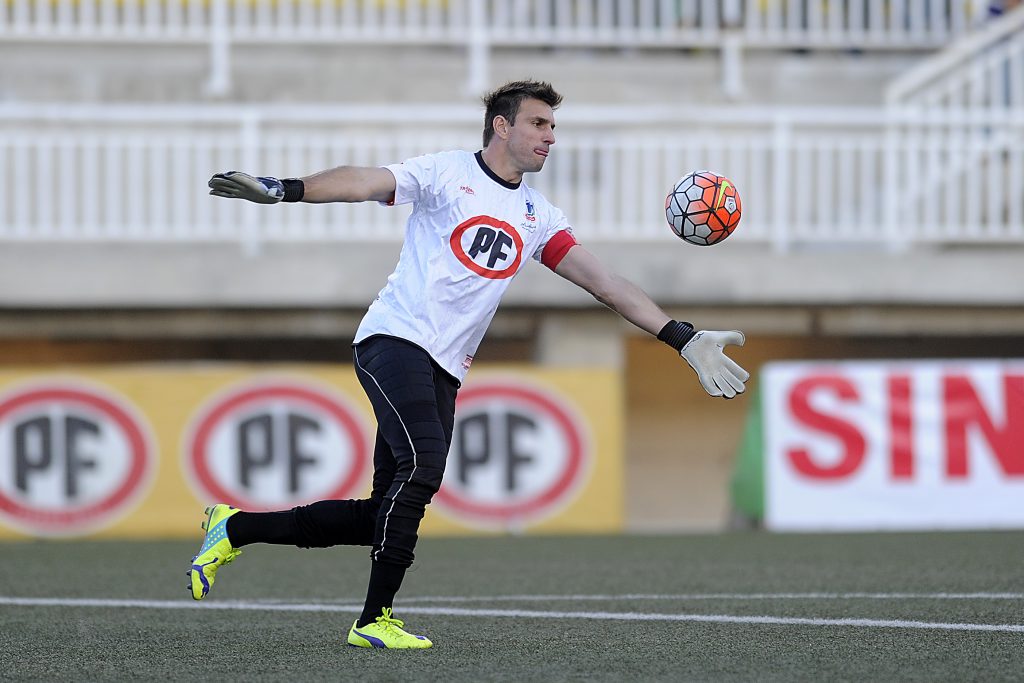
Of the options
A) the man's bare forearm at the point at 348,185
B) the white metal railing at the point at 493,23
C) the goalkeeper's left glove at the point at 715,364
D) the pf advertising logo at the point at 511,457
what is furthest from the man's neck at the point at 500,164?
the white metal railing at the point at 493,23

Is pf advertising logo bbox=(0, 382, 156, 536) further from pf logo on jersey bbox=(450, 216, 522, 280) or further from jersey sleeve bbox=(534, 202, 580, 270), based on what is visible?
pf logo on jersey bbox=(450, 216, 522, 280)

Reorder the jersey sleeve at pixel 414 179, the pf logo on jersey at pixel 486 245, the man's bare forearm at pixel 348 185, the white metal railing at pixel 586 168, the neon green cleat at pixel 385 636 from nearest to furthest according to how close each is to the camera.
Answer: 1. the man's bare forearm at pixel 348 185
2. the neon green cleat at pixel 385 636
3. the jersey sleeve at pixel 414 179
4. the pf logo on jersey at pixel 486 245
5. the white metal railing at pixel 586 168

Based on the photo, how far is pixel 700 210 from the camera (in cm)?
612

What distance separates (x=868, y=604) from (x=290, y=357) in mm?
10920

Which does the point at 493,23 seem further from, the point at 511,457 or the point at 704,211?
the point at 704,211

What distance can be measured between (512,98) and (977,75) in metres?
10.3

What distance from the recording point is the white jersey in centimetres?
548

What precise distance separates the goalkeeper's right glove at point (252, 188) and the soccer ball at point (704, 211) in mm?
1695

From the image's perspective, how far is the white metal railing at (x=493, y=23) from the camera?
16.5 metres

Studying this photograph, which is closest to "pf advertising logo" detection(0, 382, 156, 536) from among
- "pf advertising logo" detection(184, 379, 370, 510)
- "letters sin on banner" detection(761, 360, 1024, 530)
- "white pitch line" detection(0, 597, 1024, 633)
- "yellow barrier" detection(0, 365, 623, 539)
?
"yellow barrier" detection(0, 365, 623, 539)

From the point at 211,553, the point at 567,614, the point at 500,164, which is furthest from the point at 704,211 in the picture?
the point at 211,553

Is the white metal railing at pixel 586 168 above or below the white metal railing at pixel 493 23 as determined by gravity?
below

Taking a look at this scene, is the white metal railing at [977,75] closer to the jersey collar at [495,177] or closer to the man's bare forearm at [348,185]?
the jersey collar at [495,177]

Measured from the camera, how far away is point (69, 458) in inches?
494
